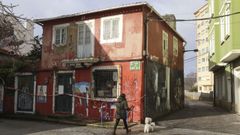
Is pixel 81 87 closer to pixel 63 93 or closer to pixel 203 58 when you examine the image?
pixel 63 93

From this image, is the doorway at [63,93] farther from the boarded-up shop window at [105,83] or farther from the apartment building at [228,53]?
the apartment building at [228,53]

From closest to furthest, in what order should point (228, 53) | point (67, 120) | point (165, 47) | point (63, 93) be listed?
point (67, 120) → point (228, 53) → point (63, 93) → point (165, 47)

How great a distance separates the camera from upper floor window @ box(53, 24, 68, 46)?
70.2 ft

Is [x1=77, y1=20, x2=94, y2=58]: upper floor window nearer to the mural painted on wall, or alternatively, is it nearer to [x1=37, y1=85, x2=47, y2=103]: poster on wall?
[x1=37, y1=85, x2=47, y2=103]: poster on wall

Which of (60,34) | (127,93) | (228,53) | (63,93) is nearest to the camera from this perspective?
(127,93)

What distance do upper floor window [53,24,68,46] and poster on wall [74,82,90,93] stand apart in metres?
2.73

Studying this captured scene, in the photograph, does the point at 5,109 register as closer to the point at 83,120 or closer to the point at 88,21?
the point at 83,120

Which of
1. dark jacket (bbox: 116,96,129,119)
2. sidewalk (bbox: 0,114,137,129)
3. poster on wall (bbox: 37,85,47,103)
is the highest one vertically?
poster on wall (bbox: 37,85,47,103)

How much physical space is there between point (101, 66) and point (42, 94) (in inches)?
183

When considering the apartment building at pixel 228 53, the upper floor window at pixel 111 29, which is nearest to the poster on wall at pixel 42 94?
the upper floor window at pixel 111 29

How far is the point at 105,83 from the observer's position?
19438 mm

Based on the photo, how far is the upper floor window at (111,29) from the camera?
62.9 feet

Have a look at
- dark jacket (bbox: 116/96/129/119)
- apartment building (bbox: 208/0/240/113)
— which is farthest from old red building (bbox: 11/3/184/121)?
apartment building (bbox: 208/0/240/113)

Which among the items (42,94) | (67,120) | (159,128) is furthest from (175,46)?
(159,128)
